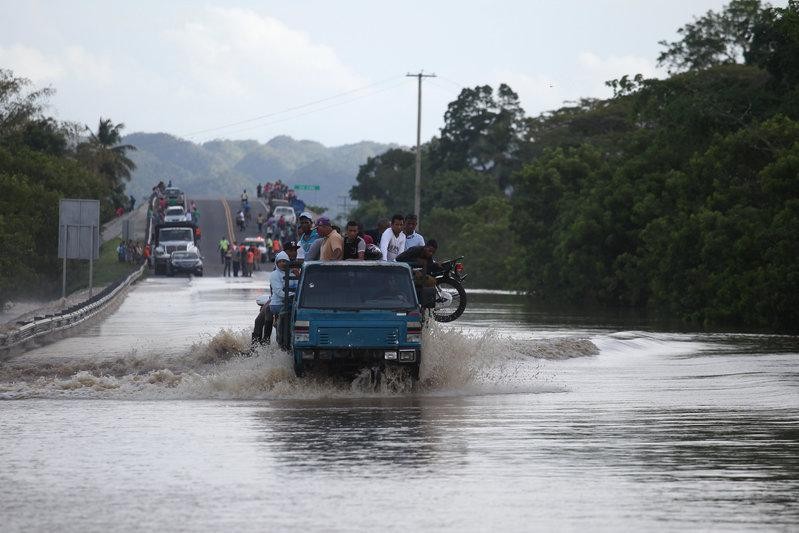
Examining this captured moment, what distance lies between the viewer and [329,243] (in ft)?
63.6

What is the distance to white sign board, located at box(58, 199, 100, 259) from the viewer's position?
164 ft

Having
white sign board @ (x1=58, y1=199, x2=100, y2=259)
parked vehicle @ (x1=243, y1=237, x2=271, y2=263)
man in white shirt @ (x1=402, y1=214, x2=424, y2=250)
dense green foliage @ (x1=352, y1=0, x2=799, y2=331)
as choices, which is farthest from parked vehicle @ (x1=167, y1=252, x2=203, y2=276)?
man in white shirt @ (x1=402, y1=214, x2=424, y2=250)

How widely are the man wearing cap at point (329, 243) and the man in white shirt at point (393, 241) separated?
1.58 metres

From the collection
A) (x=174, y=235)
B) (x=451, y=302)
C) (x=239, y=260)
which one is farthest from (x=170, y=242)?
(x=451, y=302)

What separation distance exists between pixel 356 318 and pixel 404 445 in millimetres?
5051

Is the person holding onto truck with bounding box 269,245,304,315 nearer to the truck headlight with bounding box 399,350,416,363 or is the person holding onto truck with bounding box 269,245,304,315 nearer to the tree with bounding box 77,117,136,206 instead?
the truck headlight with bounding box 399,350,416,363

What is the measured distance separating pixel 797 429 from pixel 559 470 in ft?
12.7

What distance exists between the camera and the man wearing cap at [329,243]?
1933 cm

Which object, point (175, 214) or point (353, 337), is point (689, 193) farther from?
point (175, 214)

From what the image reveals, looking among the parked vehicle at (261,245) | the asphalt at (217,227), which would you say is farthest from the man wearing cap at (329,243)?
the parked vehicle at (261,245)

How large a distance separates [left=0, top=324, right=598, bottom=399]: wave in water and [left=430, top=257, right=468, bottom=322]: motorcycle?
0.90m

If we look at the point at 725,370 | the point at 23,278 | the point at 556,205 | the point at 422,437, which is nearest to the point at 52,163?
the point at 23,278

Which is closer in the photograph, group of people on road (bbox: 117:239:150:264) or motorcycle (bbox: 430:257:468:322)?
motorcycle (bbox: 430:257:468:322)

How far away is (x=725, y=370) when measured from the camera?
2309 cm
